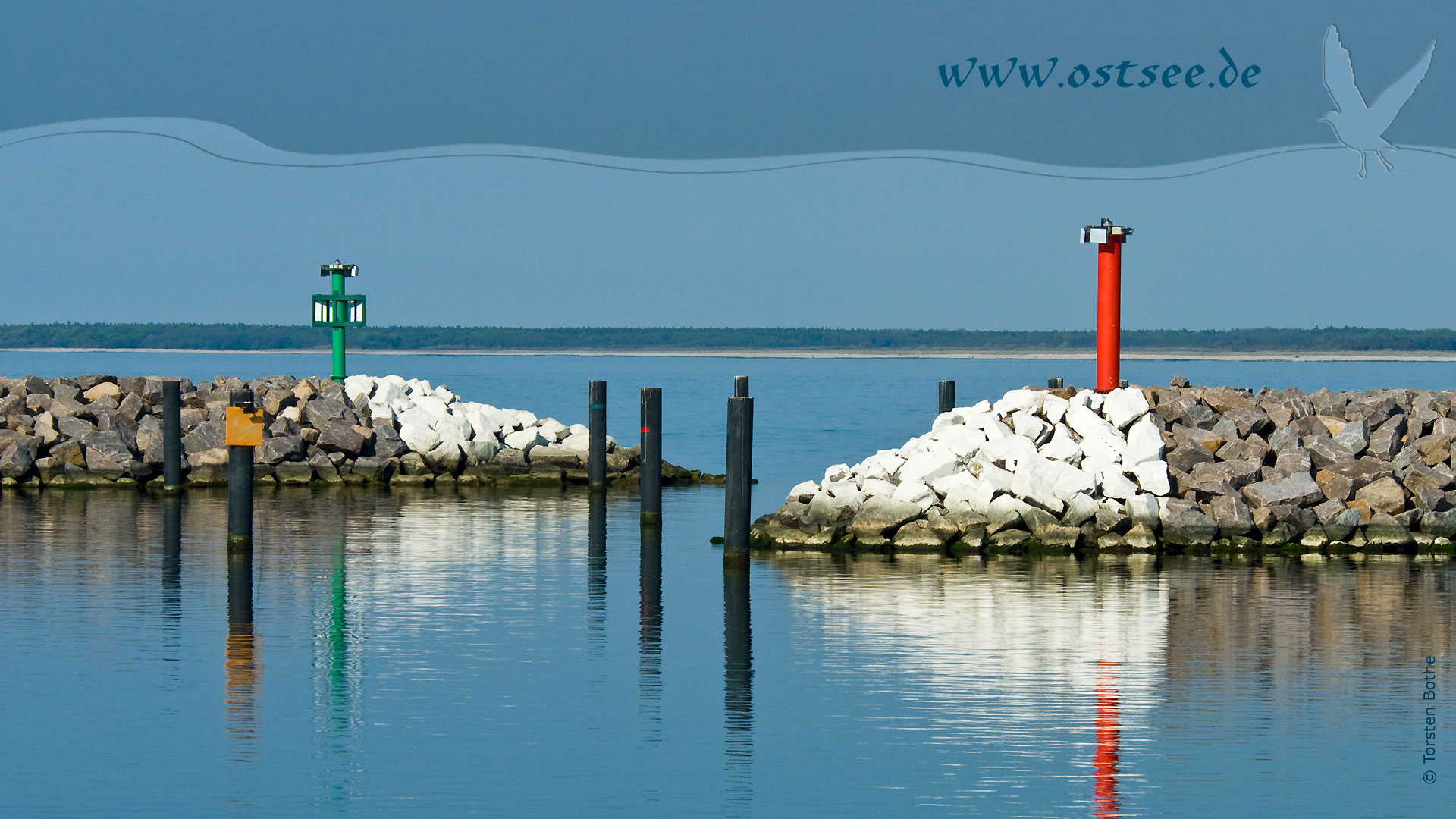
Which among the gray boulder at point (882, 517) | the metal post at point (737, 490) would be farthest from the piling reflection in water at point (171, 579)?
the gray boulder at point (882, 517)

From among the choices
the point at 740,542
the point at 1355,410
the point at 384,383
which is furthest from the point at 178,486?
the point at 1355,410

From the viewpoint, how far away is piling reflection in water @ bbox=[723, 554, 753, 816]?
32.4 feet

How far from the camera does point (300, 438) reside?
29.4 meters

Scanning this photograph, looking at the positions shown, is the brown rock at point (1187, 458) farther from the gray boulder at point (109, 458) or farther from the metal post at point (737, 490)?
the gray boulder at point (109, 458)

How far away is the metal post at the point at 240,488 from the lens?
1808 centimetres

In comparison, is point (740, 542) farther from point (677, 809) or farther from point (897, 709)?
point (677, 809)

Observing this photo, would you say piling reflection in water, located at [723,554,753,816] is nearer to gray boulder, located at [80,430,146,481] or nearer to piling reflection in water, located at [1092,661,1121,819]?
piling reflection in water, located at [1092,661,1121,819]

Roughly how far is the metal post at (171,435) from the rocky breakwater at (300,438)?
0.99 m

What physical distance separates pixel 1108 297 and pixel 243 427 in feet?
37.0

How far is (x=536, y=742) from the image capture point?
35.6 ft

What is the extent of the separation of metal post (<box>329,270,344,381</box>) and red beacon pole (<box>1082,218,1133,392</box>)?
51.0 ft

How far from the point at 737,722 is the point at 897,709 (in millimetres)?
1060

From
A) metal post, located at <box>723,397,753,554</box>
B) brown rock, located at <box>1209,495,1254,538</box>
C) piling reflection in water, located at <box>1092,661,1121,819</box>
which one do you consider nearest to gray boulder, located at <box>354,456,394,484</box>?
metal post, located at <box>723,397,753,554</box>

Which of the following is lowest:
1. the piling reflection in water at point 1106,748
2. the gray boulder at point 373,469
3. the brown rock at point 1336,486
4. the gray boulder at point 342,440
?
the piling reflection in water at point 1106,748
